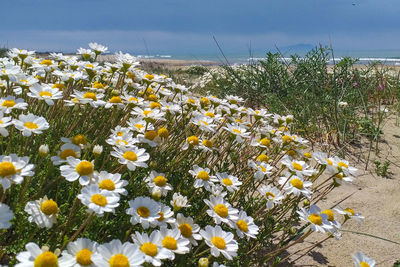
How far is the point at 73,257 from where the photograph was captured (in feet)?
3.93

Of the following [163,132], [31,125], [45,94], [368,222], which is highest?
[45,94]

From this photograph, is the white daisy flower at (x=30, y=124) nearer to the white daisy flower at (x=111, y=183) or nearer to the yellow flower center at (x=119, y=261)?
the white daisy flower at (x=111, y=183)

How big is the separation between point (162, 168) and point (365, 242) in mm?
1874

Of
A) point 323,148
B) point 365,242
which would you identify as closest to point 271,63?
point 323,148

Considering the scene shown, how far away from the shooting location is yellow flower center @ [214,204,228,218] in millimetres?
1805

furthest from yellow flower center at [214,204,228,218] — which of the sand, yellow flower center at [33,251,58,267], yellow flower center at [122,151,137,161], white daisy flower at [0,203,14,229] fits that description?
the sand

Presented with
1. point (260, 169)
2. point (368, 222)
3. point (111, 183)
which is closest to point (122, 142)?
point (111, 183)

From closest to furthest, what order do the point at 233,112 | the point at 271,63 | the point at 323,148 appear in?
1. the point at 233,112
2. the point at 323,148
3. the point at 271,63

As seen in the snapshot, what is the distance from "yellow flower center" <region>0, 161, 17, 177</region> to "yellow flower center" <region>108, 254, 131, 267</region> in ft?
2.05

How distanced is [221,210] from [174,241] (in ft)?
1.28

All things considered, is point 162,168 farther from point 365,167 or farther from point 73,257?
point 365,167

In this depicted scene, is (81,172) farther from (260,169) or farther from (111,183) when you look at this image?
(260,169)

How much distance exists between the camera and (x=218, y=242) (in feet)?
5.29

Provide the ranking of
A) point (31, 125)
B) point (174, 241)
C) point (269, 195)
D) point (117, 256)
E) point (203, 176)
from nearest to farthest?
1. point (117, 256)
2. point (174, 241)
3. point (31, 125)
4. point (203, 176)
5. point (269, 195)
